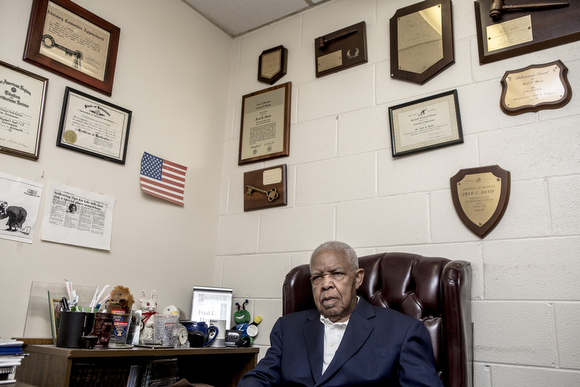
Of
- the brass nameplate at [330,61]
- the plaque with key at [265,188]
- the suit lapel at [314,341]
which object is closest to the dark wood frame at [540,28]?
the brass nameplate at [330,61]

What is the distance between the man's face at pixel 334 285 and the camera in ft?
6.27

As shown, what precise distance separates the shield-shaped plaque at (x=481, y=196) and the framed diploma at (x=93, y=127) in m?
1.78

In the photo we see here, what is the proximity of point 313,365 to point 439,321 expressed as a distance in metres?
0.53

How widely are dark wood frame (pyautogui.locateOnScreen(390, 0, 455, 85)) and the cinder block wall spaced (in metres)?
0.04

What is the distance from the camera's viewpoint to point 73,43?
7.68ft

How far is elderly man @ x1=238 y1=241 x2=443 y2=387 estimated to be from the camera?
1.68m

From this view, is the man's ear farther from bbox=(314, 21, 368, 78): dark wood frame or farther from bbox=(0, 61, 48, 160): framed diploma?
bbox=(0, 61, 48, 160): framed diploma

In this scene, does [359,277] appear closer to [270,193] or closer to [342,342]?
[342,342]

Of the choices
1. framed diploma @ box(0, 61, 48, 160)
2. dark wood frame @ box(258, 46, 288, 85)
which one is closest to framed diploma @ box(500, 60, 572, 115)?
dark wood frame @ box(258, 46, 288, 85)

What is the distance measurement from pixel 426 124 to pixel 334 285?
1.00 metres

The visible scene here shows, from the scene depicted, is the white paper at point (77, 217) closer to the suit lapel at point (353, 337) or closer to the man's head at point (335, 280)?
the man's head at point (335, 280)

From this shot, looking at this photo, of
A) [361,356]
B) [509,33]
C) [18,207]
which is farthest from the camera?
[509,33]

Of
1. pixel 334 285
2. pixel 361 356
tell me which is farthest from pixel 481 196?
pixel 361 356

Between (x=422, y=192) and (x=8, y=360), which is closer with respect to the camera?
(x=8, y=360)
